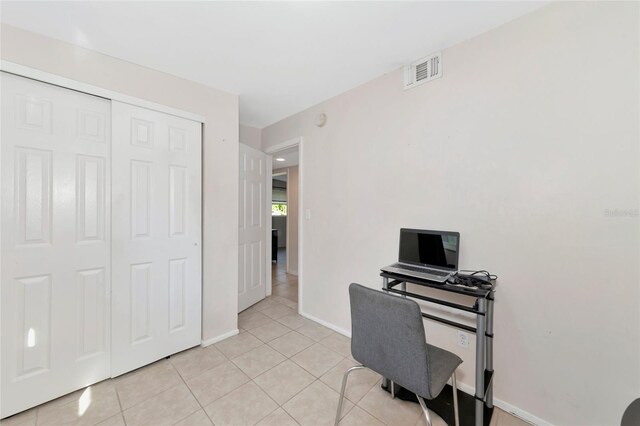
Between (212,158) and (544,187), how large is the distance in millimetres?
2562

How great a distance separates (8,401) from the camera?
1.49m

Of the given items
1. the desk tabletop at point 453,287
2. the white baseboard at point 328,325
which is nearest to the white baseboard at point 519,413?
the desk tabletop at point 453,287

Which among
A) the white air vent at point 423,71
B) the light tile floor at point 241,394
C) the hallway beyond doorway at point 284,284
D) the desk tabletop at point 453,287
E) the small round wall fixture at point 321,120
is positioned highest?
the white air vent at point 423,71

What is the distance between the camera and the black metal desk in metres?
1.35

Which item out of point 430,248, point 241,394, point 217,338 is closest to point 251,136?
point 217,338

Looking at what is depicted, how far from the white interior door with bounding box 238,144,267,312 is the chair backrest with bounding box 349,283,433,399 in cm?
210

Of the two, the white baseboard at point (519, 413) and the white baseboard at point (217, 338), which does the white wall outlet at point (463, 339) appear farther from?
the white baseboard at point (217, 338)

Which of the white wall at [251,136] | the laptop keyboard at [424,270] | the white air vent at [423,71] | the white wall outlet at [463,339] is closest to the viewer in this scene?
the laptop keyboard at [424,270]

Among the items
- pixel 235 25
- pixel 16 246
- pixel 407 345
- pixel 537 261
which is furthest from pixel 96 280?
pixel 537 261

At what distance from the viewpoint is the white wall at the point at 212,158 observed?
6.19ft

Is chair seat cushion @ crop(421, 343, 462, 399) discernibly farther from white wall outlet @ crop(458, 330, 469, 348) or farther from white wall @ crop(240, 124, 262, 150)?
white wall @ crop(240, 124, 262, 150)

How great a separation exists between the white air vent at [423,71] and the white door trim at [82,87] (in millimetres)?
1902

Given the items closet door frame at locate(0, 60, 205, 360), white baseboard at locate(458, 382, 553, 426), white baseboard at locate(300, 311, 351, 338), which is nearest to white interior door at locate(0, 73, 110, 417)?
closet door frame at locate(0, 60, 205, 360)

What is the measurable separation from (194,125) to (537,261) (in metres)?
2.80
